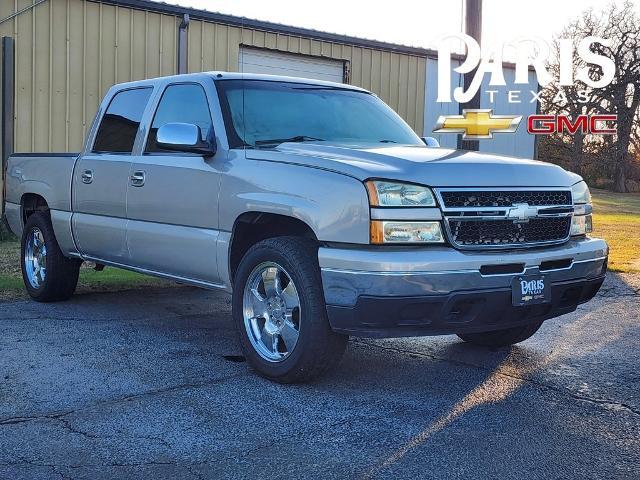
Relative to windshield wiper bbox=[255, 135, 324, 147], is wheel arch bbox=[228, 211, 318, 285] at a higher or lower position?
lower

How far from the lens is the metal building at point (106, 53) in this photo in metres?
12.9

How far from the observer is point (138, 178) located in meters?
5.92

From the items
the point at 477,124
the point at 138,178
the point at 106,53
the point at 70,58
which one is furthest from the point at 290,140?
the point at 106,53

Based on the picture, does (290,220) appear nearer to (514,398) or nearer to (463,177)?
(463,177)

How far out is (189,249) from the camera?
17.8 ft

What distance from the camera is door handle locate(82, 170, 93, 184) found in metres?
6.52

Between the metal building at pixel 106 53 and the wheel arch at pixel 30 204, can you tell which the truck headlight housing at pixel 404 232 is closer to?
the wheel arch at pixel 30 204

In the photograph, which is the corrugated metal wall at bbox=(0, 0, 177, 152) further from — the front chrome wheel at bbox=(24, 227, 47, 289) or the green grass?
the green grass

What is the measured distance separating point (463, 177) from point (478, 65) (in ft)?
25.6

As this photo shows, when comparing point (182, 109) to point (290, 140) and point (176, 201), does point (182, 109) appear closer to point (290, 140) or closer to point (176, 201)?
point (176, 201)

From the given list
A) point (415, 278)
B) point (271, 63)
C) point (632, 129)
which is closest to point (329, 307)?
point (415, 278)

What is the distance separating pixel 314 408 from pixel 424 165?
143 centimetres

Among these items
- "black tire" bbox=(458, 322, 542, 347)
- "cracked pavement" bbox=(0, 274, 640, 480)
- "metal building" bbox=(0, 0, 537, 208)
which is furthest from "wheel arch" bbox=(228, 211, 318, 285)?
"metal building" bbox=(0, 0, 537, 208)

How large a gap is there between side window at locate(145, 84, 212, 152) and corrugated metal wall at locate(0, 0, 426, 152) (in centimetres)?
777
